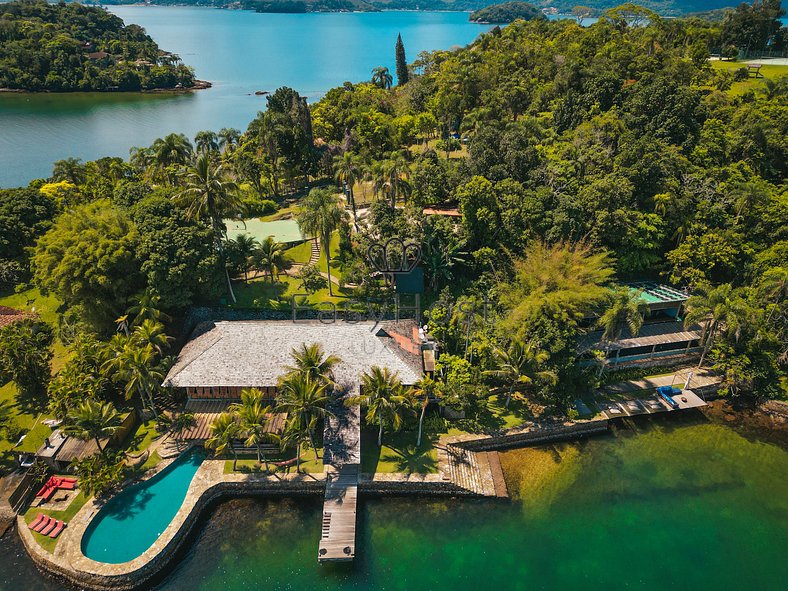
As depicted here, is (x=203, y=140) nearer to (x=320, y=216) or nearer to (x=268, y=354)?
(x=320, y=216)

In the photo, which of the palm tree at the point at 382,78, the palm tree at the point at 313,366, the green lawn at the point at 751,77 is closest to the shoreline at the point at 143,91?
the palm tree at the point at 382,78

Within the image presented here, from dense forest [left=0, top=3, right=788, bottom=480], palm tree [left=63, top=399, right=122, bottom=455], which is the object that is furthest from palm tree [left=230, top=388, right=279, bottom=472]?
palm tree [left=63, top=399, right=122, bottom=455]

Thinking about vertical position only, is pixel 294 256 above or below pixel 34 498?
above

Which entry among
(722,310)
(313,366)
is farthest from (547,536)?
(722,310)

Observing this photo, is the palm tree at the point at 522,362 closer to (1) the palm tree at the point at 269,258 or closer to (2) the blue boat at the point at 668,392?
(2) the blue boat at the point at 668,392

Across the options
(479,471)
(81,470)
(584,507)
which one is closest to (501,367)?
(479,471)

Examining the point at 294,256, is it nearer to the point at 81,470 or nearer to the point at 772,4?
the point at 81,470
